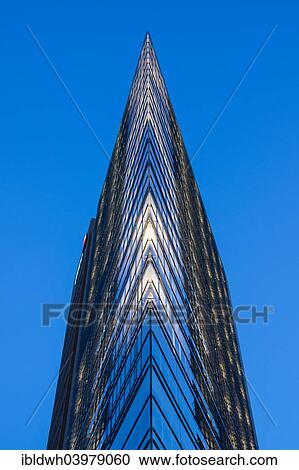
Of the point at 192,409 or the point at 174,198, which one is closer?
the point at 192,409

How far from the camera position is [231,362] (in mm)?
78750

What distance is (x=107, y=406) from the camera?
5038 centimetres

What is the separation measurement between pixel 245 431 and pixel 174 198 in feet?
66.0

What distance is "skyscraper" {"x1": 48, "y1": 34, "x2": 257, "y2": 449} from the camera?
44219mm

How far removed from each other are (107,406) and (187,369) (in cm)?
534

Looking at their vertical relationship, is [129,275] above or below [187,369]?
above

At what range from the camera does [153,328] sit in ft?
150

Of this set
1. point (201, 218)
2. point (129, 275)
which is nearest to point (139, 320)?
point (129, 275)

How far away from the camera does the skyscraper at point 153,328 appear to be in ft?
145

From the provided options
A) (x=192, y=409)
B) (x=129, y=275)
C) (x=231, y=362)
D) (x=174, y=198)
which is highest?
(x=174, y=198)

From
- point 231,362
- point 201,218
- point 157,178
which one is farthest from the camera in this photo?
point 201,218
